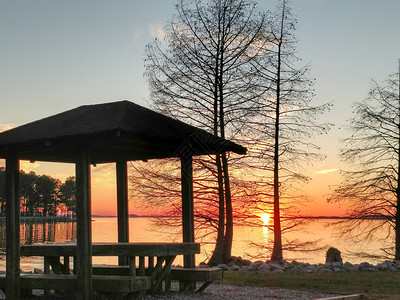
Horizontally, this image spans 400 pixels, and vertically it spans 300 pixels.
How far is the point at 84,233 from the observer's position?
9266 millimetres

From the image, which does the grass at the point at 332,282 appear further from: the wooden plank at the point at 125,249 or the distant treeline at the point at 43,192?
the distant treeline at the point at 43,192

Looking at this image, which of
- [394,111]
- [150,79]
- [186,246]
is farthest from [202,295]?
[394,111]

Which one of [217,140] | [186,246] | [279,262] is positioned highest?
[217,140]

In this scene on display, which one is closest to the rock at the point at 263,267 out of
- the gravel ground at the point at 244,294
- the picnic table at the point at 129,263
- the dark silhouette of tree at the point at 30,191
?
the gravel ground at the point at 244,294

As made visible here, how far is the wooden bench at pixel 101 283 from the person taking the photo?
905 cm

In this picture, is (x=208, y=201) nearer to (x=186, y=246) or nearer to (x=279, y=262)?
(x=279, y=262)

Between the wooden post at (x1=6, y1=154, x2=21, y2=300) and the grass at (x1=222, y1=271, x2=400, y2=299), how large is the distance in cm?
551

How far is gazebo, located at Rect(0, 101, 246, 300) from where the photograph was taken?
9.32 m

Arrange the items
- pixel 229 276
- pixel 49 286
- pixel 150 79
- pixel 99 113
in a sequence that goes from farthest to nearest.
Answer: pixel 150 79, pixel 229 276, pixel 99 113, pixel 49 286

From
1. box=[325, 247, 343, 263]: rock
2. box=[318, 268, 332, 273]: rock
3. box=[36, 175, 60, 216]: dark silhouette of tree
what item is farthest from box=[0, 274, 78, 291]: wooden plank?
box=[36, 175, 60, 216]: dark silhouette of tree

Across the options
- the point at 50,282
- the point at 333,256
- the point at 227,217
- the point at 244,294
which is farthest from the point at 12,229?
the point at 333,256

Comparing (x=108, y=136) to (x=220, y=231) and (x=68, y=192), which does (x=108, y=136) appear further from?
(x=68, y=192)

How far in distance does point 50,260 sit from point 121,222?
1.90m

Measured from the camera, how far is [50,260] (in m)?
11.0
